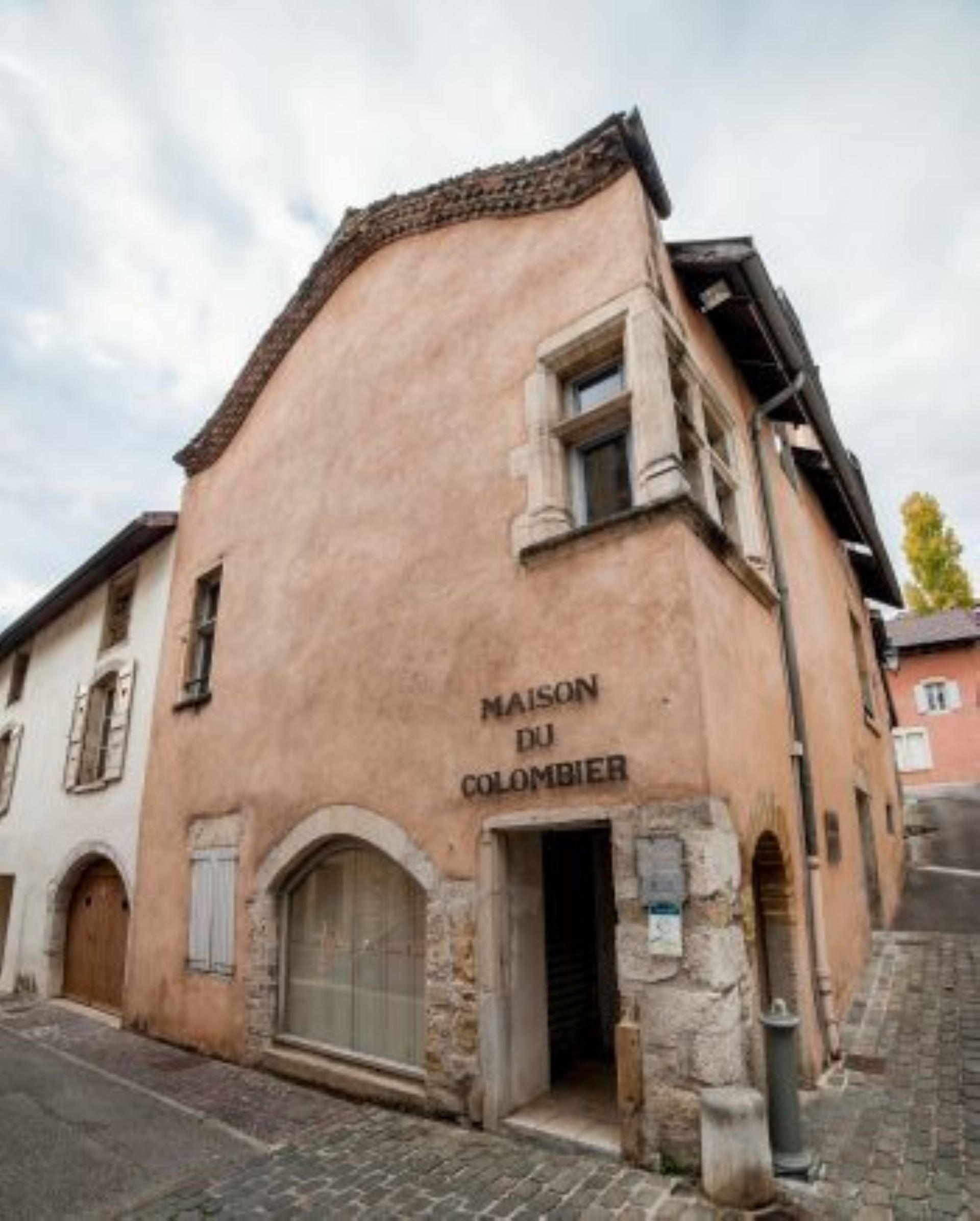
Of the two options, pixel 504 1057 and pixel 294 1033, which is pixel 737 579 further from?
pixel 294 1033

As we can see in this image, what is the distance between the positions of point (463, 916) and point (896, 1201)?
101 inches

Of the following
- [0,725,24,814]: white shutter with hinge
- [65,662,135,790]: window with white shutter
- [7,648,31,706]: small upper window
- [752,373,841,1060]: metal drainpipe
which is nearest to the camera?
[752,373,841,1060]: metal drainpipe

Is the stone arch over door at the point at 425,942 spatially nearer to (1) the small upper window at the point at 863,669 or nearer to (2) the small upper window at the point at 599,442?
(2) the small upper window at the point at 599,442

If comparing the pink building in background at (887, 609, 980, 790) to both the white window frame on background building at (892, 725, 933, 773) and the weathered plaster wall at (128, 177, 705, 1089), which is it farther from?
the weathered plaster wall at (128, 177, 705, 1089)

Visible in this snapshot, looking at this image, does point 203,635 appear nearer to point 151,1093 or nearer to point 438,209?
point 151,1093

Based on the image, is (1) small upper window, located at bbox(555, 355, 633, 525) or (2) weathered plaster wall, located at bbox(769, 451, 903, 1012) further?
(2) weathered plaster wall, located at bbox(769, 451, 903, 1012)

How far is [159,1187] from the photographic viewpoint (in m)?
3.86

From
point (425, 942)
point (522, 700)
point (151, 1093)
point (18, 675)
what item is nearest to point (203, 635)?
point (151, 1093)

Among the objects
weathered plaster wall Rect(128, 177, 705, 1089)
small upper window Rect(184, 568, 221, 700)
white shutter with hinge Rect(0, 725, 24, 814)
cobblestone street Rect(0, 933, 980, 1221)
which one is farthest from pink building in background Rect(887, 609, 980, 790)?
white shutter with hinge Rect(0, 725, 24, 814)

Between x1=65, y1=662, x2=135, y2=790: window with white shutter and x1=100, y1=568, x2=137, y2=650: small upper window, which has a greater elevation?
x1=100, y1=568, x2=137, y2=650: small upper window

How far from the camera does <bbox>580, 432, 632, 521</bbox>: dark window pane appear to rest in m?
5.24

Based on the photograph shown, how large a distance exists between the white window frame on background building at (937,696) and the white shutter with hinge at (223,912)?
74.3 ft

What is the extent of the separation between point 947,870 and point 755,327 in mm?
10067

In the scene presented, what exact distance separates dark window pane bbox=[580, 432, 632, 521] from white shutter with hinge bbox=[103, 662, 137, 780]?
273 inches
